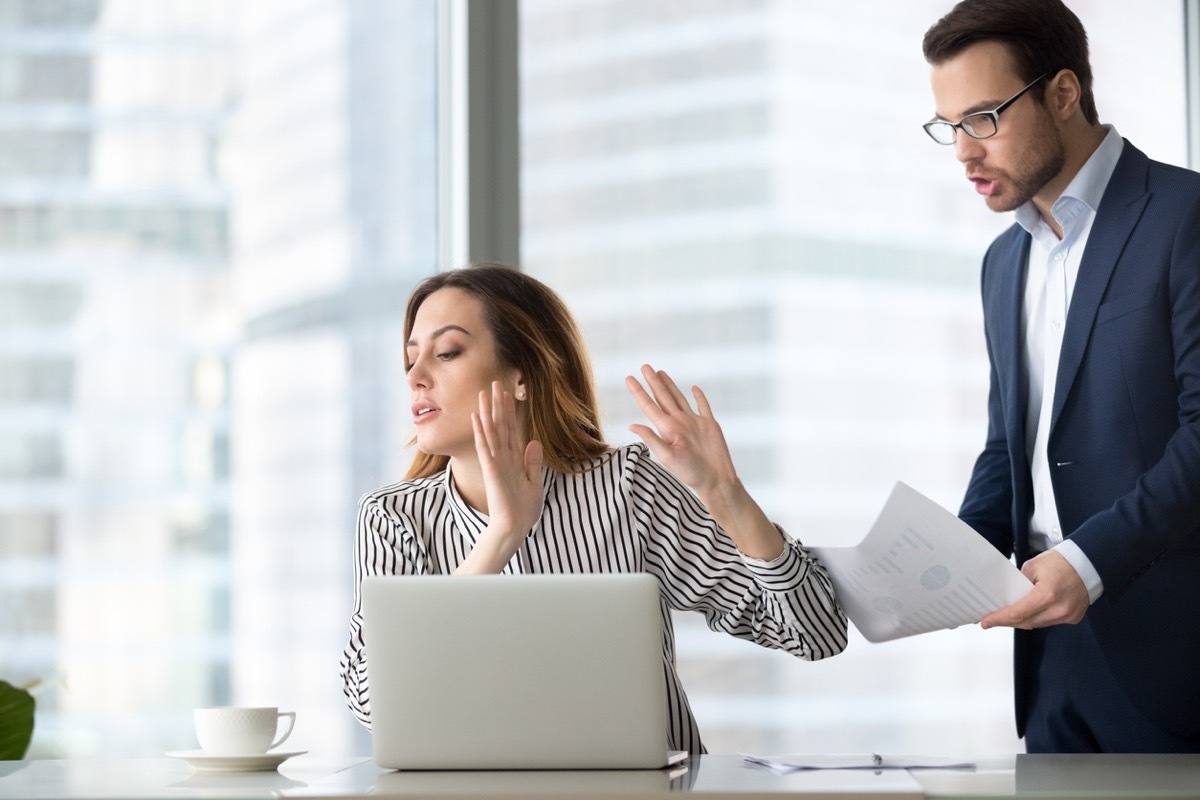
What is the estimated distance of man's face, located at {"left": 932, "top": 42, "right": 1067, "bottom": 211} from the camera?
2146 mm

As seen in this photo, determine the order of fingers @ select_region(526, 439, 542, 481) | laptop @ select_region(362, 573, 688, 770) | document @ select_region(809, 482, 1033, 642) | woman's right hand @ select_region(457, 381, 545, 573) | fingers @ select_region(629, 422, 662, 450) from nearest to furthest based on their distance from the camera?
laptop @ select_region(362, 573, 688, 770) < document @ select_region(809, 482, 1033, 642) < fingers @ select_region(629, 422, 662, 450) < woman's right hand @ select_region(457, 381, 545, 573) < fingers @ select_region(526, 439, 542, 481)

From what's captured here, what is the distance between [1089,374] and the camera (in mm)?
2096

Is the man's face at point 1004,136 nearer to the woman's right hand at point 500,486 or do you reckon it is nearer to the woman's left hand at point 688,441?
the woman's left hand at point 688,441

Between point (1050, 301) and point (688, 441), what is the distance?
2.55 feet

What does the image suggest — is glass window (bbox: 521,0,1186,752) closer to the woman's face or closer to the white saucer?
the woman's face

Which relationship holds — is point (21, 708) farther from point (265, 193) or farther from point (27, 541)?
point (265, 193)

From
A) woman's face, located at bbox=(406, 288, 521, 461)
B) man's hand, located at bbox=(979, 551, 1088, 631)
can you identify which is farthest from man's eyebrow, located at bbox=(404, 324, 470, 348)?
man's hand, located at bbox=(979, 551, 1088, 631)

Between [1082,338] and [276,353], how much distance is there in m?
1.76

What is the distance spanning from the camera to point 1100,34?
3.42m

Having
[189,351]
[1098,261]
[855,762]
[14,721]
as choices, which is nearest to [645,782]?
[855,762]

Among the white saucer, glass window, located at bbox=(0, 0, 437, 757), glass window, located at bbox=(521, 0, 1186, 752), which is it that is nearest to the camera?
the white saucer

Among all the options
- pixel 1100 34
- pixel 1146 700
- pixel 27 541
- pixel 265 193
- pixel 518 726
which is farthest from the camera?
pixel 1100 34

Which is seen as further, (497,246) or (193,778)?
(497,246)

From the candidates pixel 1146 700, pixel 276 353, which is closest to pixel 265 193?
pixel 276 353
